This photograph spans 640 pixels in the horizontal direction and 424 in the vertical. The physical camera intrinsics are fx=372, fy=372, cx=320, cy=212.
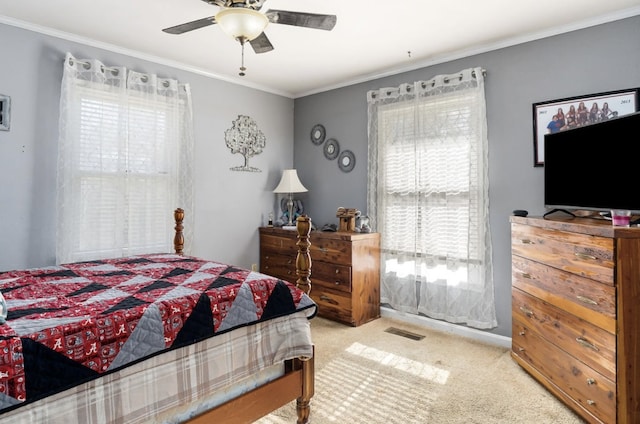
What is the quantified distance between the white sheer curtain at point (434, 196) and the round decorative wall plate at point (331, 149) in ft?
1.69

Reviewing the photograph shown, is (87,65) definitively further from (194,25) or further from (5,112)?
(194,25)

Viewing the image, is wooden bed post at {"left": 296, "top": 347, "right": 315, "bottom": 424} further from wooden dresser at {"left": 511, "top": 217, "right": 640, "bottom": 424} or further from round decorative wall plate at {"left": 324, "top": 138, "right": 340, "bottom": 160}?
round decorative wall plate at {"left": 324, "top": 138, "right": 340, "bottom": 160}

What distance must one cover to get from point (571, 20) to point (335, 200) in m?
2.66

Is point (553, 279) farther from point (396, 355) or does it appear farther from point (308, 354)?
point (308, 354)

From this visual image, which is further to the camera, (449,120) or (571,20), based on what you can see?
(449,120)

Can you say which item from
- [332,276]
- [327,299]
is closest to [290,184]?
[332,276]

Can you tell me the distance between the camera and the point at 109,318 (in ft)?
4.51

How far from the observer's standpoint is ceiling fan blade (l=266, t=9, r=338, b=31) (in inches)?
81.5

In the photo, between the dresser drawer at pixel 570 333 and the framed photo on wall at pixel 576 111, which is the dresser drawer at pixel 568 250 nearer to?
the dresser drawer at pixel 570 333

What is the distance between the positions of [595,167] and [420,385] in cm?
174

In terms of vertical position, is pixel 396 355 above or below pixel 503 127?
below

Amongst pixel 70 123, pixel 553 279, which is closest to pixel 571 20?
pixel 553 279

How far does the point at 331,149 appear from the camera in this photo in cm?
437

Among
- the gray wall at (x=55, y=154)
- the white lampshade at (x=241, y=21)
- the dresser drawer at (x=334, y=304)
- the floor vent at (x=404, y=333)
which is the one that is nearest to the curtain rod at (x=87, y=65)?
the gray wall at (x=55, y=154)
